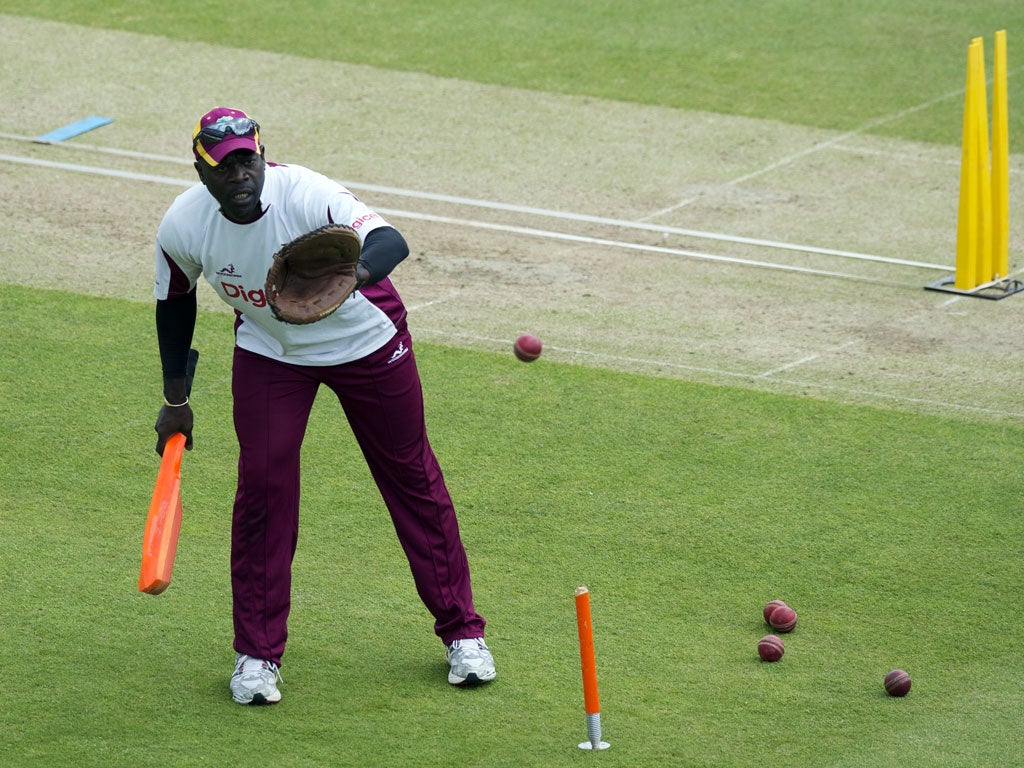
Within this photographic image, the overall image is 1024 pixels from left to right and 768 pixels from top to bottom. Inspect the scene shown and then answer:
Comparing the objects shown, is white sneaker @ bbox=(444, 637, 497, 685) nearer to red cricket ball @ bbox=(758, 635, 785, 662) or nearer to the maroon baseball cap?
red cricket ball @ bbox=(758, 635, 785, 662)

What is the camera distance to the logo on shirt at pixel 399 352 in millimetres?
5613

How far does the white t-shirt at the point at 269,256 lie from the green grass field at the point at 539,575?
4.19 ft

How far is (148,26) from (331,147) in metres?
4.30

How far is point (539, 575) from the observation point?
6.72 m

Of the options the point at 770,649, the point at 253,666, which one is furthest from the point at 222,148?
the point at 770,649

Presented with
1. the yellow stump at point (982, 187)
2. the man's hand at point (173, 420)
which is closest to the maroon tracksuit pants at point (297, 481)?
the man's hand at point (173, 420)

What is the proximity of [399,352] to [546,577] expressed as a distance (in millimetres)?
1521

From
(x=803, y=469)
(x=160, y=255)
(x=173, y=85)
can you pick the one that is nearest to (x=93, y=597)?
(x=160, y=255)

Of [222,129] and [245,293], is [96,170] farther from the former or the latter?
[222,129]

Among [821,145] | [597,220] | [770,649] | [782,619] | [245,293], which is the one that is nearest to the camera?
[245,293]

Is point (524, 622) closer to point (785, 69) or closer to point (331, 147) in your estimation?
point (331, 147)

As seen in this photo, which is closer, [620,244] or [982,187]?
[982,187]

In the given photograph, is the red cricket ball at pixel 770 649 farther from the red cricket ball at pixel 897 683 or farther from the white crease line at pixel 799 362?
the white crease line at pixel 799 362

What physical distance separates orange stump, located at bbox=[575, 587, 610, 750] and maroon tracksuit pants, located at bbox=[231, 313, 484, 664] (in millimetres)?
743
